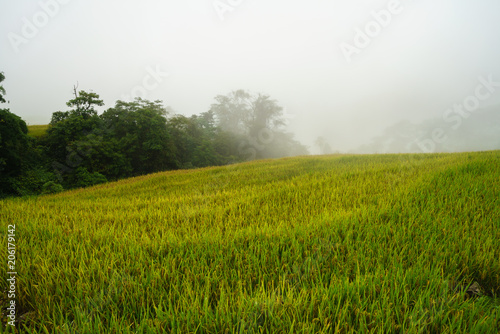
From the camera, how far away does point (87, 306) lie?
1394 millimetres

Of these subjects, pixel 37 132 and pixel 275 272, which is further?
pixel 37 132

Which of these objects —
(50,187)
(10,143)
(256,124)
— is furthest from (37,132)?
(256,124)

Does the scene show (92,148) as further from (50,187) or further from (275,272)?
(275,272)

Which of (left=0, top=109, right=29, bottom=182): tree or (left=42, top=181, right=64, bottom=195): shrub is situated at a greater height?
(left=0, top=109, right=29, bottom=182): tree

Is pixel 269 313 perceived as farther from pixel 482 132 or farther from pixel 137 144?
pixel 482 132

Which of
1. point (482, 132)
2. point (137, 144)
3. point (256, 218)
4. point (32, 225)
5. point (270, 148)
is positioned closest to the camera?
point (32, 225)

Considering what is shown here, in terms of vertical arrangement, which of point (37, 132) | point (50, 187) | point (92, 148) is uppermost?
point (37, 132)

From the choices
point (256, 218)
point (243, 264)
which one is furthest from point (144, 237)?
point (256, 218)

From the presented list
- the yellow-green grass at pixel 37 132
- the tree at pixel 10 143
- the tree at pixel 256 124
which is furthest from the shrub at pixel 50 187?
the tree at pixel 256 124

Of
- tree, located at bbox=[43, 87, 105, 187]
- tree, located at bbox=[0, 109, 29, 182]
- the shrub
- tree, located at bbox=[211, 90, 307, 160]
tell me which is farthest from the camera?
tree, located at bbox=[211, 90, 307, 160]

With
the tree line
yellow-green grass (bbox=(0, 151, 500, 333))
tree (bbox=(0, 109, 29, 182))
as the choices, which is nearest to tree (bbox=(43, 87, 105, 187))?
the tree line

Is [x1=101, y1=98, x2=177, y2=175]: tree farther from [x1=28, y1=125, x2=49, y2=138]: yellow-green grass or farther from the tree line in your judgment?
[x1=28, y1=125, x2=49, y2=138]: yellow-green grass

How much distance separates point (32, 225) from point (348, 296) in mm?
3991

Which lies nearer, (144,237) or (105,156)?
(144,237)
